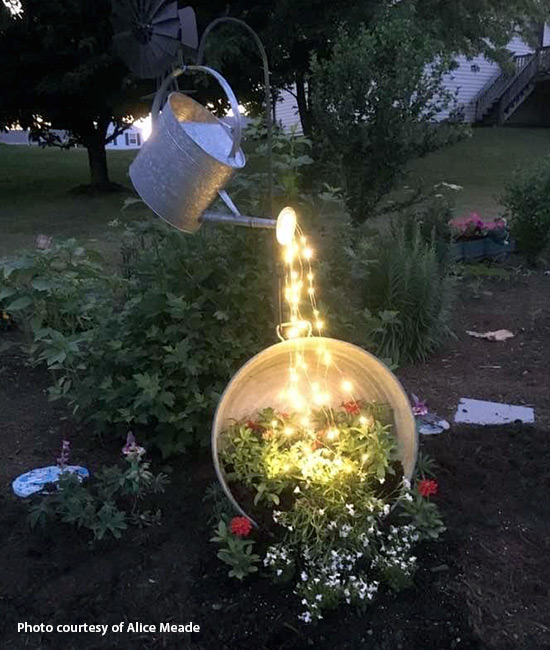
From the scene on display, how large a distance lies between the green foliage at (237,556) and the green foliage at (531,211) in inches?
217

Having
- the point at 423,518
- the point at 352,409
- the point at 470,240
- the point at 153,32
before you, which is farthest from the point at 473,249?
the point at 153,32

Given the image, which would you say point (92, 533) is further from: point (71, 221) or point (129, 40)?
point (71, 221)

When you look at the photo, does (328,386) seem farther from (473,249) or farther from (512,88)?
(512,88)

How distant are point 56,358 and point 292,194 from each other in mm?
1270

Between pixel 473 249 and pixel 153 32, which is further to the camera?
pixel 473 249

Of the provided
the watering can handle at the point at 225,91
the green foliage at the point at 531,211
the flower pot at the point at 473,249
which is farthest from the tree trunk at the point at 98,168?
the watering can handle at the point at 225,91

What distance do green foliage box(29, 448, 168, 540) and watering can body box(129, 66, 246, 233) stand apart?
0.99 m

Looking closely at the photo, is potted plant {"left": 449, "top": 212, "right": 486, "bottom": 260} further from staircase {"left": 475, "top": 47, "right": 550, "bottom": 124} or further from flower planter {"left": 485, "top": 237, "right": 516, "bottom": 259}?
staircase {"left": 475, "top": 47, "right": 550, "bottom": 124}

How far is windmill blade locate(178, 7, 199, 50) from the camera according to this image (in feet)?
7.11

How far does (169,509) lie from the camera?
259 centimetres

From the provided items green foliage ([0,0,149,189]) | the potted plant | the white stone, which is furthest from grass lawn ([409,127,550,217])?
the white stone

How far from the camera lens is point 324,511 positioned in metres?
2.16

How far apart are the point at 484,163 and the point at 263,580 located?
1742 centimetres

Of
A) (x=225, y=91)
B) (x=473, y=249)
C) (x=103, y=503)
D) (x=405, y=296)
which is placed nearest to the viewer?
(x=225, y=91)
